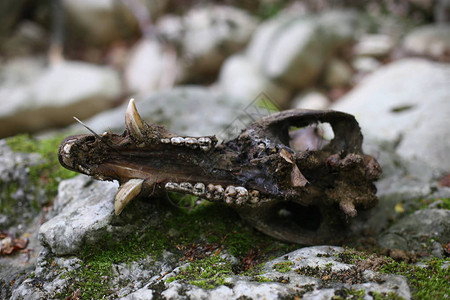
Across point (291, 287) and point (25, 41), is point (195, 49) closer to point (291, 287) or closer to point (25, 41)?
point (25, 41)

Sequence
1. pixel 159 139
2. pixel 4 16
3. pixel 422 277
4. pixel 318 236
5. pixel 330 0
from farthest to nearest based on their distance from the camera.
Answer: pixel 330 0 → pixel 4 16 → pixel 318 236 → pixel 159 139 → pixel 422 277

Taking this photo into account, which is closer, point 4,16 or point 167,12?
point 4,16

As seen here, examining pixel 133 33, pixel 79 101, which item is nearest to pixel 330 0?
pixel 133 33

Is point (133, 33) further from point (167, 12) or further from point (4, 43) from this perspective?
point (4, 43)

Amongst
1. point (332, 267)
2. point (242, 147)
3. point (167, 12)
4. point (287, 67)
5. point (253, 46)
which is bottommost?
point (332, 267)

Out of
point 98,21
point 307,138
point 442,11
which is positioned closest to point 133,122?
point 307,138

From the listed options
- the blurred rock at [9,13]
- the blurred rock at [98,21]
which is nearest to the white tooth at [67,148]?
the blurred rock at [9,13]

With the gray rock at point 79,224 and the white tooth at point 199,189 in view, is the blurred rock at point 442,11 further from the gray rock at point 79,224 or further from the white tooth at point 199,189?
the gray rock at point 79,224
